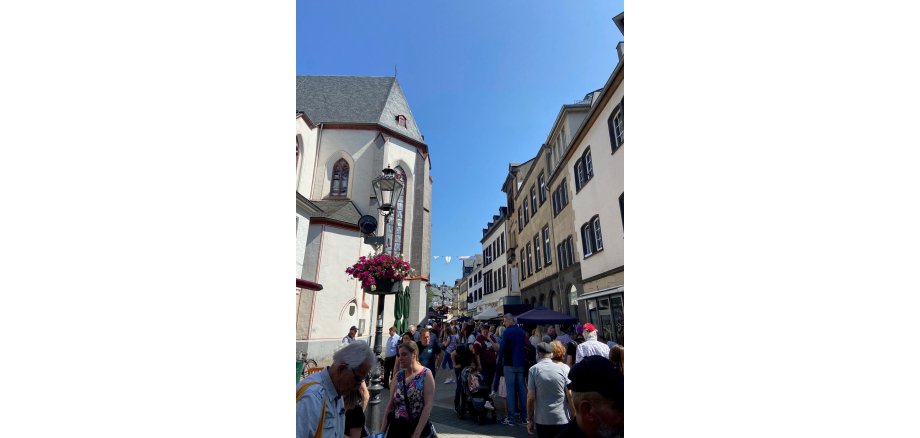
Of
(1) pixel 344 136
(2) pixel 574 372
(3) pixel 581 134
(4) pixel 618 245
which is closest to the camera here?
(2) pixel 574 372

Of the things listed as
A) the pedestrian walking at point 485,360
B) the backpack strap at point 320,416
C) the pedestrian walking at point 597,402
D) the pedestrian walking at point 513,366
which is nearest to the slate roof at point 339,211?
the pedestrian walking at point 485,360

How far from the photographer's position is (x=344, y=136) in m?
22.5

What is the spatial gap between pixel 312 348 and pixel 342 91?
1867cm

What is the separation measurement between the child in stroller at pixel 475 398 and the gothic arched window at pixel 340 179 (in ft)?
56.3

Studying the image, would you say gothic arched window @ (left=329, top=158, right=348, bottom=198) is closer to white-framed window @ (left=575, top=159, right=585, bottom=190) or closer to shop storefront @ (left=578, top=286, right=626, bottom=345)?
white-framed window @ (left=575, top=159, right=585, bottom=190)

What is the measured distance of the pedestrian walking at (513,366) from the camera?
18.5 ft

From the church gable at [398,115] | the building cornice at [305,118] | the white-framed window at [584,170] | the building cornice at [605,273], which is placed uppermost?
the church gable at [398,115]

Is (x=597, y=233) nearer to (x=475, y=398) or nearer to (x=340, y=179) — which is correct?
(x=475, y=398)

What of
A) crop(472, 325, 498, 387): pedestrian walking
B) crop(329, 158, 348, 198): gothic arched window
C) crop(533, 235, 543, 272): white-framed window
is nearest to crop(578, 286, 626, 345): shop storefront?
crop(472, 325, 498, 387): pedestrian walking

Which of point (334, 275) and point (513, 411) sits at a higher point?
point (334, 275)

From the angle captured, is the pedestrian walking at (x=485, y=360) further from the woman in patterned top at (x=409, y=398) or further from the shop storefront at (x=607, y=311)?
the shop storefront at (x=607, y=311)

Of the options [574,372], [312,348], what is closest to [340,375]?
[574,372]

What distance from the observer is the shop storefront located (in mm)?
8944
